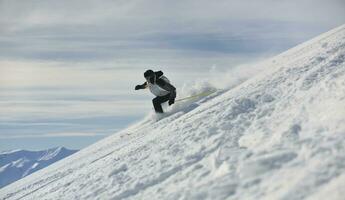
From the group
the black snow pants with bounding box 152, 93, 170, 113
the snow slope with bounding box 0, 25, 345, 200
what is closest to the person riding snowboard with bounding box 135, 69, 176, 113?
the black snow pants with bounding box 152, 93, 170, 113

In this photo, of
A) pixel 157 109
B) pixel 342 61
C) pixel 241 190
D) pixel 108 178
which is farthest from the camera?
pixel 157 109

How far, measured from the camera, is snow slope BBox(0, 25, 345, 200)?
777cm

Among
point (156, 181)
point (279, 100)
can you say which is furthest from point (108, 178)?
point (279, 100)

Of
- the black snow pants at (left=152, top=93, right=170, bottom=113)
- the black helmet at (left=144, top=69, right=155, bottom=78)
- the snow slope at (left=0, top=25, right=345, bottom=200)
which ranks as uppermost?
the black helmet at (left=144, top=69, right=155, bottom=78)

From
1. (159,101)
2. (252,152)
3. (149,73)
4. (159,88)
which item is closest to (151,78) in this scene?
(149,73)

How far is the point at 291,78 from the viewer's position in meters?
13.6

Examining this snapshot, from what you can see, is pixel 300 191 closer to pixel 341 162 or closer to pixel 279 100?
pixel 341 162

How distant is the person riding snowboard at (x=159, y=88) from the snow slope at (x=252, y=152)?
5.01 m

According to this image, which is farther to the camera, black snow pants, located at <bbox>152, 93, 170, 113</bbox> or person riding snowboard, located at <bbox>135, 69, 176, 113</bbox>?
black snow pants, located at <bbox>152, 93, 170, 113</bbox>

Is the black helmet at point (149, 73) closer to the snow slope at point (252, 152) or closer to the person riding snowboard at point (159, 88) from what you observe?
the person riding snowboard at point (159, 88)

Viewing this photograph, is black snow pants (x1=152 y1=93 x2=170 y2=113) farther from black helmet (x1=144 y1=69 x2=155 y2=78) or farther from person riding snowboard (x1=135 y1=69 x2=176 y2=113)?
black helmet (x1=144 y1=69 x2=155 y2=78)

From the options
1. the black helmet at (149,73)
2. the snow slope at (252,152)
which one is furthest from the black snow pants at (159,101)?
the snow slope at (252,152)

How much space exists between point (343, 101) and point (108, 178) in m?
5.29

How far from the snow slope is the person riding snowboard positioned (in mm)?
5010
